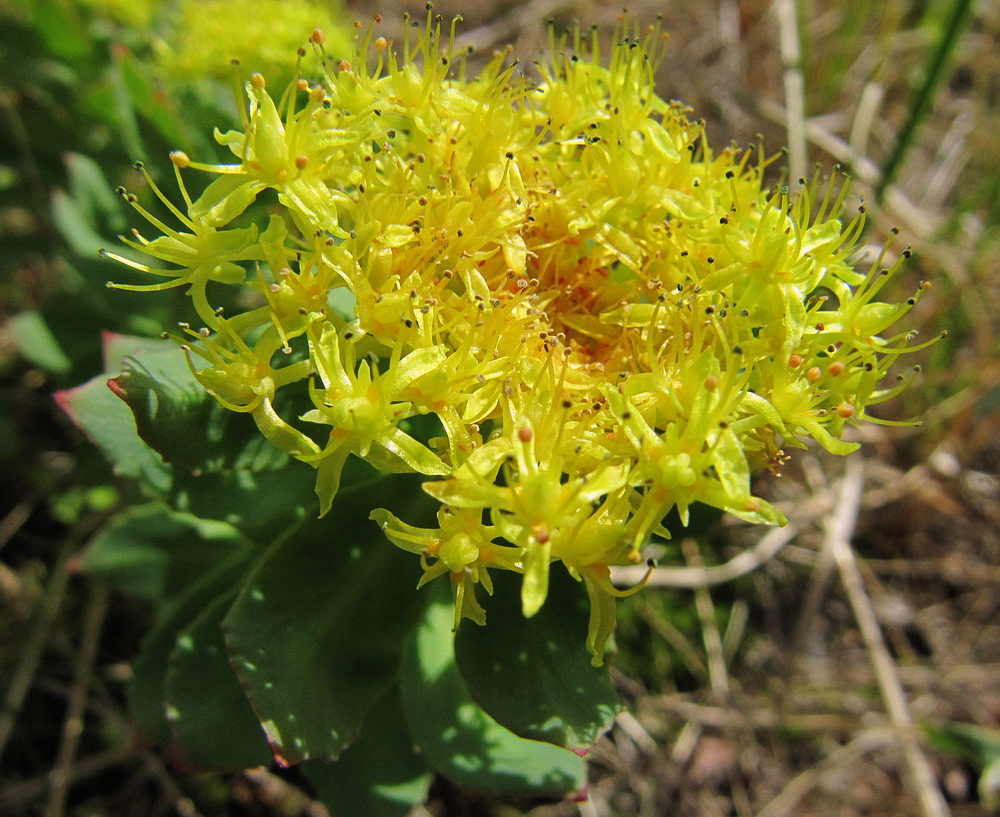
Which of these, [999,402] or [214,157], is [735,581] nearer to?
[999,402]

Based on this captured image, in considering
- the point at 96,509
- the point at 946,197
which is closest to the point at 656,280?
the point at 96,509

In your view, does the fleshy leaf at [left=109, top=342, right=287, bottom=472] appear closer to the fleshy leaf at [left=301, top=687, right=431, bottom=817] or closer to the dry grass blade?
the fleshy leaf at [left=301, top=687, right=431, bottom=817]

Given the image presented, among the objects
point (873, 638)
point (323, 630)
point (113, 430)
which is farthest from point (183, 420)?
point (873, 638)

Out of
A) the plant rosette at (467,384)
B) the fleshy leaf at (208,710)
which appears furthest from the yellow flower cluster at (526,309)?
the fleshy leaf at (208,710)

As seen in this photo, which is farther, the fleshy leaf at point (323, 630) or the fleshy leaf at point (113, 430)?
the fleshy leaf at point (113, 430)

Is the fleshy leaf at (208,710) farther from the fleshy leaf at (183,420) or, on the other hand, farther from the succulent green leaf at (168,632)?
the fleshy leaf at (183,420)
